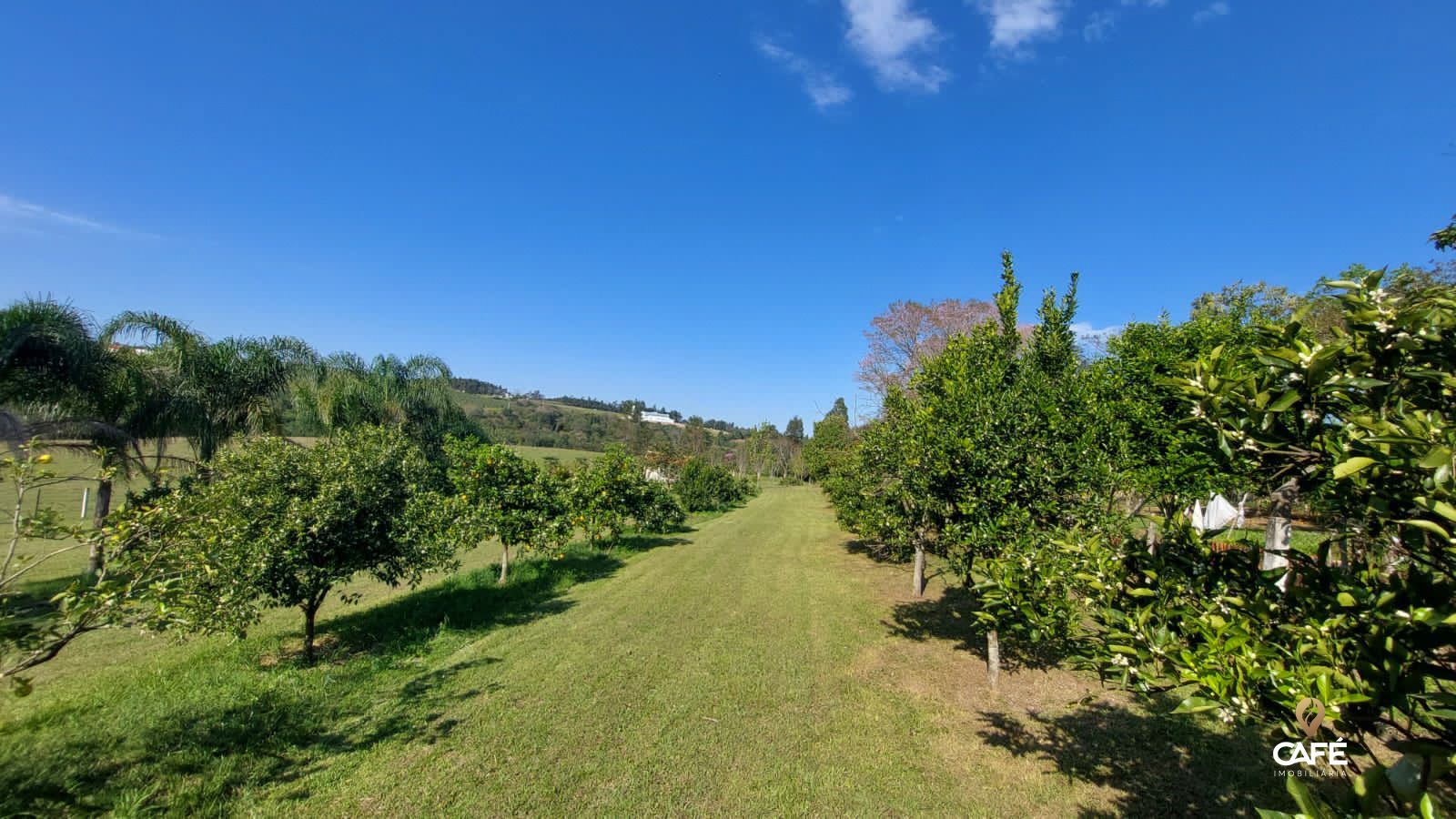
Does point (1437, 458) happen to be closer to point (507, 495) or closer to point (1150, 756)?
point (1150, 756)

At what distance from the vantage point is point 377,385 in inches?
858

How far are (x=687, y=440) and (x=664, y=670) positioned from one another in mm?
61500

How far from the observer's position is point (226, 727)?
6.15 meters

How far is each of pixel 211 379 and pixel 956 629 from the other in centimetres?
1983

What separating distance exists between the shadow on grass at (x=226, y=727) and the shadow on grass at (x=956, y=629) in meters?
7.53

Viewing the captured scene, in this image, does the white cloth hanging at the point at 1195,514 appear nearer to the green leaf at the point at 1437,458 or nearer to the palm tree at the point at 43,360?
the green leaf at the point at 1437,458

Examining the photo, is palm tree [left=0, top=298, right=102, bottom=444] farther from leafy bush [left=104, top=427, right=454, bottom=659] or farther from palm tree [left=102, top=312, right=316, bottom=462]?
leafy bush [left=104, top=427, right=454, bottom=659]

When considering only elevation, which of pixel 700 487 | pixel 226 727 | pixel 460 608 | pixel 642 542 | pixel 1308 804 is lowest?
pixel 642 542

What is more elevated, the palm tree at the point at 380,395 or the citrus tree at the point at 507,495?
the palm tree at the point at 380,395

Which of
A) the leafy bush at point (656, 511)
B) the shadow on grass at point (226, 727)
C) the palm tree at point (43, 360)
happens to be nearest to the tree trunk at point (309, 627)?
the shadow on grass at point (226, 727)

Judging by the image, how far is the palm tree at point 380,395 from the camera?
19.1m

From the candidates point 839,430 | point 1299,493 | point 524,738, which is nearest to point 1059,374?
point 1299,493

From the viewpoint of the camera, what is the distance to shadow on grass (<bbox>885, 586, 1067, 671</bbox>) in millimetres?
8789

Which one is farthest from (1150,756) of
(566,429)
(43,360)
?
(566,429)
